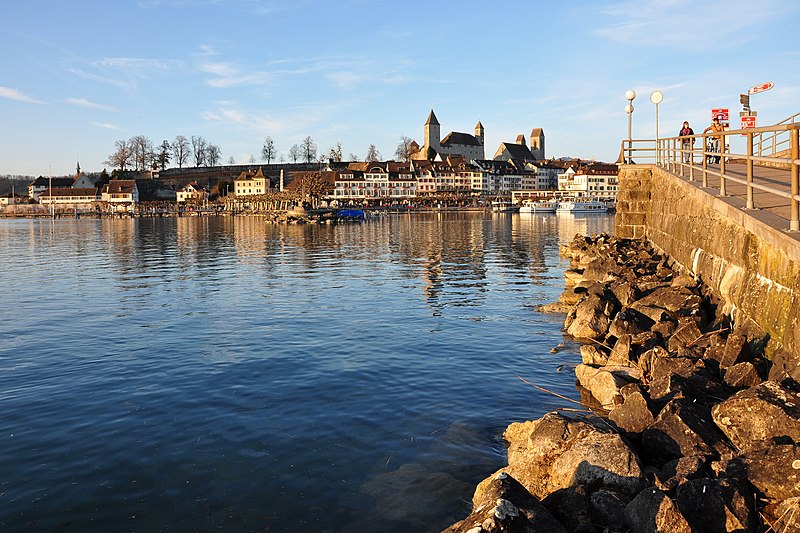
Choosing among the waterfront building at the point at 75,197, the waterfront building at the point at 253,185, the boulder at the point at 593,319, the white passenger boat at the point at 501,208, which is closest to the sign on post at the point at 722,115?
the boulder at the point at 593,319

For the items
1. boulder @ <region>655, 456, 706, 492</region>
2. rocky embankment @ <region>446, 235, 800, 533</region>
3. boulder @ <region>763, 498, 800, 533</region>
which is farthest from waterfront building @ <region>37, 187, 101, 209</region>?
boulder @ <region>763, 498, 800, 533</region>

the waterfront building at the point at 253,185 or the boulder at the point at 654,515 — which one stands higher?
the waterfront building at the point at 253,185

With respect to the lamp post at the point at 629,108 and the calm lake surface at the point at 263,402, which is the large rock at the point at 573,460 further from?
the lamp post at the point at 629,108

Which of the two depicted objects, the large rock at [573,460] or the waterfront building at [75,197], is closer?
the large rock at [573,460]

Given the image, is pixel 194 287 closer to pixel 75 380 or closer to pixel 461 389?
pixel 75 380

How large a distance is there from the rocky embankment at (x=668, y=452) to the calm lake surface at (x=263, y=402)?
1.24 meters

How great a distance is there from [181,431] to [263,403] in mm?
1780

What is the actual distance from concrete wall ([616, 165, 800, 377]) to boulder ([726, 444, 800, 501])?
2310mm

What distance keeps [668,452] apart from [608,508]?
172 cm

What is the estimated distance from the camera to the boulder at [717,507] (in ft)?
19.0

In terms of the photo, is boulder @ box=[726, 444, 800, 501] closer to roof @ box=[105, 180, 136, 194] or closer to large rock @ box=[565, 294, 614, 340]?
large rock @ box=[565, 294, 614, 340]

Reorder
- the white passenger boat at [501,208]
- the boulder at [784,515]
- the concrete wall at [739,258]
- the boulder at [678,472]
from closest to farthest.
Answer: the boulder at [784,515]
the boulder at [678,472]
the concrete wall at [739,258]
the white passenger boat at [501,208]

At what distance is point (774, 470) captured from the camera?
245 inches

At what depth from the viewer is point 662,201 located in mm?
26266
